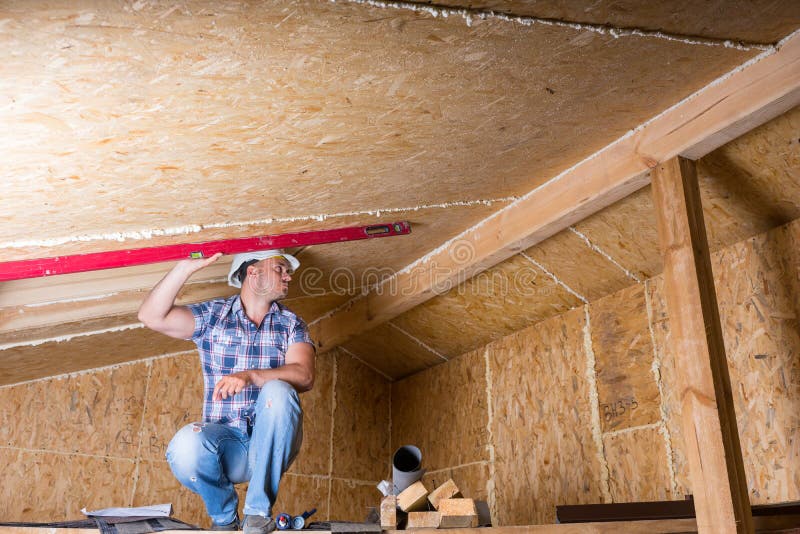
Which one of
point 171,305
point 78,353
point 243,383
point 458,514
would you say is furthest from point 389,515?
point 78,353

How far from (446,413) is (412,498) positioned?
2349 mm

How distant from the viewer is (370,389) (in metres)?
5.99

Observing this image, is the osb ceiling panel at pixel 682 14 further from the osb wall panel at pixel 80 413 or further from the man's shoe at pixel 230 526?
the osb wall panel at pixel 80 413

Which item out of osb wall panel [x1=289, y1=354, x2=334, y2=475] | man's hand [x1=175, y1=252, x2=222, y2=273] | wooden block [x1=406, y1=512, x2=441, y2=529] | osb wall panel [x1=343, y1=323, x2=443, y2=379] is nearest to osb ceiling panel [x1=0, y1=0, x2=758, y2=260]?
man's hand [x1=175, y1=252, x2=222, y2=273]

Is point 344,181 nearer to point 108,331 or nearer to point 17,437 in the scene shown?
point 108,331

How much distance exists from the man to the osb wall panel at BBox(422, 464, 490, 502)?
7.09ft

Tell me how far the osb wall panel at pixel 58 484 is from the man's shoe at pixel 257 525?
2.27 m

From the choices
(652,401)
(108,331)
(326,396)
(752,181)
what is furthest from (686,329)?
(326,396)

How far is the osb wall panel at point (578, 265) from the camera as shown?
13.0 ft

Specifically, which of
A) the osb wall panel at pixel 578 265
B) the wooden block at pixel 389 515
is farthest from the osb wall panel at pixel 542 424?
the wooden block at pixel 389 515

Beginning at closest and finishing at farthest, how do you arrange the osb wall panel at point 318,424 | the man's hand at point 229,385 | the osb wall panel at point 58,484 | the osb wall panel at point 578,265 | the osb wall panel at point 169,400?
1. the man's hand at point 229,385
2. the osb wall panel at point 578,265
3. the osb wall panel at point 58,484
4. the osb wall panel at point 169,400
5. the osb wall panel at point 318,424

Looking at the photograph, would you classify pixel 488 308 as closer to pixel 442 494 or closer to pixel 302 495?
pixel 442 494

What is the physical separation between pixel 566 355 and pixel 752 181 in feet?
5.42

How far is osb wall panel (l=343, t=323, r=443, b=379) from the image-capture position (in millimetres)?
5488
